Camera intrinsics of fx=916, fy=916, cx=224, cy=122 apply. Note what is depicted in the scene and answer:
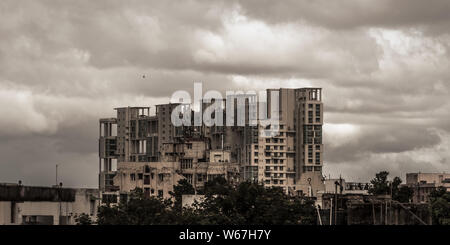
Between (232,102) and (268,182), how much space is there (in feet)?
41.5

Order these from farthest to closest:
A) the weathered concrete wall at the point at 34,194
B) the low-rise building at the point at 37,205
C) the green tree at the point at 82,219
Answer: the green tree at the point at 82,219 → the weathered concrete wall at the point at 34,194 → the low-rise building at the point at 37,205

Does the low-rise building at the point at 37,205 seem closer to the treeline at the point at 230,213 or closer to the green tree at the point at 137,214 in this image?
the green tree at the point at 137,214

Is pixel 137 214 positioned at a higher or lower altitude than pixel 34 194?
lower

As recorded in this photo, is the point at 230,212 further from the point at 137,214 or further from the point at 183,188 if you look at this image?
the point at 183,188

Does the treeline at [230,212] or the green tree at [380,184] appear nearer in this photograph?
the treeline at [230,212]

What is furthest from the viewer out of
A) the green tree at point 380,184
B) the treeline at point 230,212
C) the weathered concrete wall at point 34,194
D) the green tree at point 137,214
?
the green tree at point 380,184

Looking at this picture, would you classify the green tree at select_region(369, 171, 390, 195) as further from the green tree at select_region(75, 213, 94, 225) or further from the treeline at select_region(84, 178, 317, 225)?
the green tree at select_region(75, 213, 94, 225)

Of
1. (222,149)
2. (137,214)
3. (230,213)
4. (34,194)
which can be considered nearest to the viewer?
(34,194)

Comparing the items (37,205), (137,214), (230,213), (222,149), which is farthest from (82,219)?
(222,149)

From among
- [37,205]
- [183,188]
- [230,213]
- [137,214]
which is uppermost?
[183,188]

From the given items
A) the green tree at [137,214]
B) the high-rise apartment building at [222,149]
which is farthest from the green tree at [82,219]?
the high-rise apartment building at [222,149]
